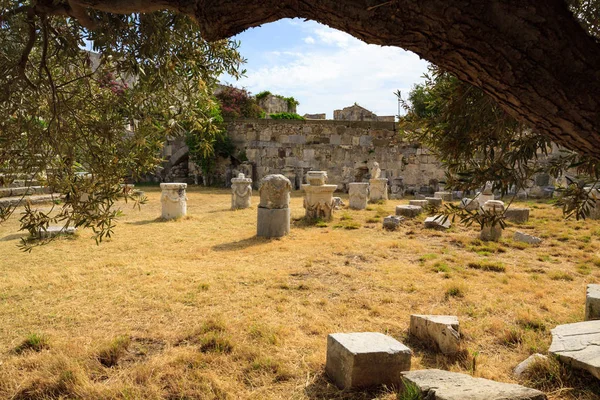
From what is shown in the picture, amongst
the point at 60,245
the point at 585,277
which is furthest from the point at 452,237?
the point at 60,245

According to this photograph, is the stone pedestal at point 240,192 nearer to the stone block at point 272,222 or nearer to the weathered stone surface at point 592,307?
the stone block at point 272,222

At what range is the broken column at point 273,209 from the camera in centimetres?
972

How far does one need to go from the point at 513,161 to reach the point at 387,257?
5.38 m

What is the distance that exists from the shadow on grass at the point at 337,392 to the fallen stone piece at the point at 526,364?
3.84ft

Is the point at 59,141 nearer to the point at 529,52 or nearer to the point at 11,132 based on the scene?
the point at 11,132

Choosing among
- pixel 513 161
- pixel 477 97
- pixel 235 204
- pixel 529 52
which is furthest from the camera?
pixel 235 204

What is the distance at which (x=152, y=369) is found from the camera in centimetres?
390

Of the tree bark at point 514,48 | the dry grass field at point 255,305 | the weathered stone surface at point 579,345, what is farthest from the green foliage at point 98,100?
the weathered stone surface at point 579,345

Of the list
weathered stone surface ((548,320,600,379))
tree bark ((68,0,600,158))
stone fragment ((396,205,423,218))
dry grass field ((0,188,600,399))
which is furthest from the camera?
stone fragment ((396,205,423,218))

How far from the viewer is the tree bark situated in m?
1.77

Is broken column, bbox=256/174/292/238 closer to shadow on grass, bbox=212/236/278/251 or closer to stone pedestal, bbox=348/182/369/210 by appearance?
shadow on grass, bbox=212/236/278/251

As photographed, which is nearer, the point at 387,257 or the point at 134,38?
the point at 134,38

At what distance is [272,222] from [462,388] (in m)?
6.90

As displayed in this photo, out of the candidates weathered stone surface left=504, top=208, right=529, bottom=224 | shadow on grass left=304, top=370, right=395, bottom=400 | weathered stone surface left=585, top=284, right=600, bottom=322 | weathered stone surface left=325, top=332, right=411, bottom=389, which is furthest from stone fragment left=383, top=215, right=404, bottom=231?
shadow on grass left=304, top=370, right=395, bottom=400
